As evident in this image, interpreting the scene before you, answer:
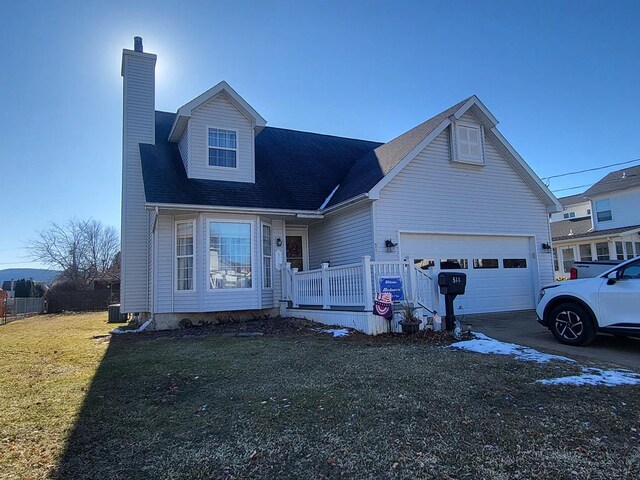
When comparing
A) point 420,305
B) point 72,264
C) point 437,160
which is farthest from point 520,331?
point 72,264

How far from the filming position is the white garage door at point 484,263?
11.8 meters

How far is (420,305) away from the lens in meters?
8.84

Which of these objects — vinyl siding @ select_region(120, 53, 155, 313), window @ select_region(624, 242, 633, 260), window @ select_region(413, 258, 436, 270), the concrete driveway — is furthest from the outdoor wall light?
window @ select_region(624, 242, 633, 260)

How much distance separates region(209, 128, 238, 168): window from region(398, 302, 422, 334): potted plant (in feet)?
23.2

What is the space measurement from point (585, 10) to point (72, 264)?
4385 cm

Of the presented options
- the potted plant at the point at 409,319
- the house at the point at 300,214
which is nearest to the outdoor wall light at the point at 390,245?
the house at the point at 300,214

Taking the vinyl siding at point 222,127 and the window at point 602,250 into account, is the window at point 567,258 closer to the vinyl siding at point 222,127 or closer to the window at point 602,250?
the window at point 602,250

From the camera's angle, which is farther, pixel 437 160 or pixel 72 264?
pixel 72 264

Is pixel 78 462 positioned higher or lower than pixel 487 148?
lower

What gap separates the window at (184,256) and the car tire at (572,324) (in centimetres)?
877

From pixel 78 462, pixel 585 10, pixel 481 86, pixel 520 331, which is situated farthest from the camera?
pixel 481 86

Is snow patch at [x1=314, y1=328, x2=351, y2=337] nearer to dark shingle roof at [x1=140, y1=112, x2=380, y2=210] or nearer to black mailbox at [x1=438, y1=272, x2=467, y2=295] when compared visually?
black mailbox at [x1=438, y1=272, x2=467, y2=295]

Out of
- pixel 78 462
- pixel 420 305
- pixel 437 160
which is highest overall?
pixel 437 160

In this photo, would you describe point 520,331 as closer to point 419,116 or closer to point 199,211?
point 199,211
